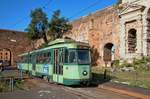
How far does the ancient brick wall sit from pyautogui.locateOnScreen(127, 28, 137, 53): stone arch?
1204 inches

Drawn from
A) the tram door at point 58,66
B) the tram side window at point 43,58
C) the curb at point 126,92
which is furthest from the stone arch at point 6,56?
the curb at point 126,92

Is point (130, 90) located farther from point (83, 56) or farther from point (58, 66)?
point (58, 66)

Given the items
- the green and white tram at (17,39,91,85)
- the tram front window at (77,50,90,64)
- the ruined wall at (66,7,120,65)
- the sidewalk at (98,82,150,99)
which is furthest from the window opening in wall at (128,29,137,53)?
the tram front window at (77,50,90,64)

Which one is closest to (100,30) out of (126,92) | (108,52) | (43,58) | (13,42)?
(108,52)

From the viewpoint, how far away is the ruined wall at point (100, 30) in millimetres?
34469

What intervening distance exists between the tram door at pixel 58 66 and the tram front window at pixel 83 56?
1.15m

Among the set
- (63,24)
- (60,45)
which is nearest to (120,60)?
(63,24)

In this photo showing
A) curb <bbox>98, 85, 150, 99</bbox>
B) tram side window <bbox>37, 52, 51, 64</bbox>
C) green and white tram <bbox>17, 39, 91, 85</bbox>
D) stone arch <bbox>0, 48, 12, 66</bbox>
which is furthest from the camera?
stone arch <bbox>0, 48, 12, 66</bbox>

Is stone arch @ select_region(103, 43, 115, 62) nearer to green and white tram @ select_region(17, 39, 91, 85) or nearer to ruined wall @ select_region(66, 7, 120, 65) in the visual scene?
ruined wall @ select_region(66, 7, 120, 65)

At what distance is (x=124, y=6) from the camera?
3134cm

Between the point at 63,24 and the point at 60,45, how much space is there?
20.8 meters

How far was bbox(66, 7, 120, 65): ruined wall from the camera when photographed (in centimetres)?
3447

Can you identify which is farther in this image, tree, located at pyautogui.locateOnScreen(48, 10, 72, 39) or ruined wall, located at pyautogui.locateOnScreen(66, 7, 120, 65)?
tree, located at pyautogui.locateOnScreen(48, 10, 72, 39)

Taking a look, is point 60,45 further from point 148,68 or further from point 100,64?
point 100,64
